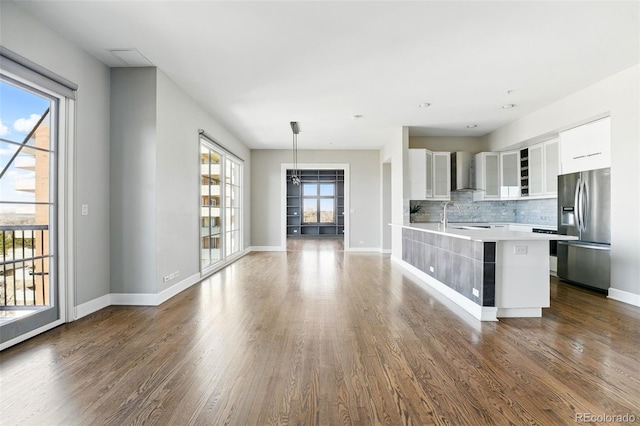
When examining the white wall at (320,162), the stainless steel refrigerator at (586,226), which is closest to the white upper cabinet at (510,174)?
the stainless steel refrigerator at (586,226)

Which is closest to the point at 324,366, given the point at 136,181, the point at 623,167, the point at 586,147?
the point at 136,181

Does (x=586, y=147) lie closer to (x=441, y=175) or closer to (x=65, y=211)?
(x=441, y=175)

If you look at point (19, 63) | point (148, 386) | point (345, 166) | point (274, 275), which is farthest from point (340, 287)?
point (345, 166)

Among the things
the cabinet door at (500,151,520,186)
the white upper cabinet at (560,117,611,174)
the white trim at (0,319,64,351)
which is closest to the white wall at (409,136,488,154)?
the cabinet door at (500,151,520,186)

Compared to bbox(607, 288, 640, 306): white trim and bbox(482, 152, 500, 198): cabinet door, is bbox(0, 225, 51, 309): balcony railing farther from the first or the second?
bbox(482, 152, 500, 198): cabinet door

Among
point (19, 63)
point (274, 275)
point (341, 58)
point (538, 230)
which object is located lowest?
point (274, 275)

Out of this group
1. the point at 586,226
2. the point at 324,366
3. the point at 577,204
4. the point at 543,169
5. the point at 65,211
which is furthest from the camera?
the point at 543,169

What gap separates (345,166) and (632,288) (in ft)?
19.5

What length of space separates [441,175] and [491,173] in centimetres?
101

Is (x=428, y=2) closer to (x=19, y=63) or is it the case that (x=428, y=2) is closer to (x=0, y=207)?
(x=19, y=63)

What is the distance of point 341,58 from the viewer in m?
3.25

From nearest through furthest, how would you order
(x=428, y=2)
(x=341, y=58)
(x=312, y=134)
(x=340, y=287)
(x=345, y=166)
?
(x=428, y=2) < (x=341, y=58) < (x=340, y=287) < (x=312, y=134) < (x=345, y=166)

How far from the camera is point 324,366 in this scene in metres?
2.13

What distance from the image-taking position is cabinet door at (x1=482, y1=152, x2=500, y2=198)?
637 centimetres
